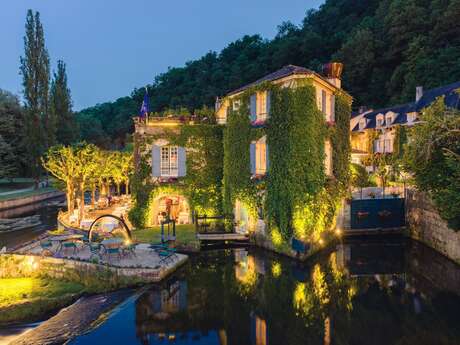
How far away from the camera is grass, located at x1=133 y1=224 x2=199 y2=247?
20.5m

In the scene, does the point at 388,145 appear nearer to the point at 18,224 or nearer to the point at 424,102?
the point at 424,102

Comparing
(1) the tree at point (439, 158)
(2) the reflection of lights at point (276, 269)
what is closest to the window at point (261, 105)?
(1) the tree at point (439, 158)

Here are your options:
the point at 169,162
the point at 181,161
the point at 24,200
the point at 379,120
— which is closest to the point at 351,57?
the point at 379,120

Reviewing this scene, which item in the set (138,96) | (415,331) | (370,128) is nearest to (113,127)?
(138,96)

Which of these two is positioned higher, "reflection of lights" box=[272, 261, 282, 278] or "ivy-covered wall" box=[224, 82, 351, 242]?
"ivy-covered wall" box=[224, 82, 351, 242]

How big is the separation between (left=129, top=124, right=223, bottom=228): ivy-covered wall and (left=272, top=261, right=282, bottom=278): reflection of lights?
735 centimetres

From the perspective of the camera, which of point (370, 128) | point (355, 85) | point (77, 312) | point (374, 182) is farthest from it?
point (355, 85)

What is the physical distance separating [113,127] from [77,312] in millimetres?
79790

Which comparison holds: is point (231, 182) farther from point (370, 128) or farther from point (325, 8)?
point (325, 8)

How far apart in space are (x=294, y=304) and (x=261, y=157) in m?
9.66

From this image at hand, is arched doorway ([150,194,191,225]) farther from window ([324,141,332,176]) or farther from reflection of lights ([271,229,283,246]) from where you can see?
window ([324,141,332,176])

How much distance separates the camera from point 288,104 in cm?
1886

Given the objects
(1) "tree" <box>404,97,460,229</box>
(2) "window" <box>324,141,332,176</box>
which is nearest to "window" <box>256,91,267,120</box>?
(2) "window" <box>324,141,332,176</box>

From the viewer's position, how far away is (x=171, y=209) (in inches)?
1051
